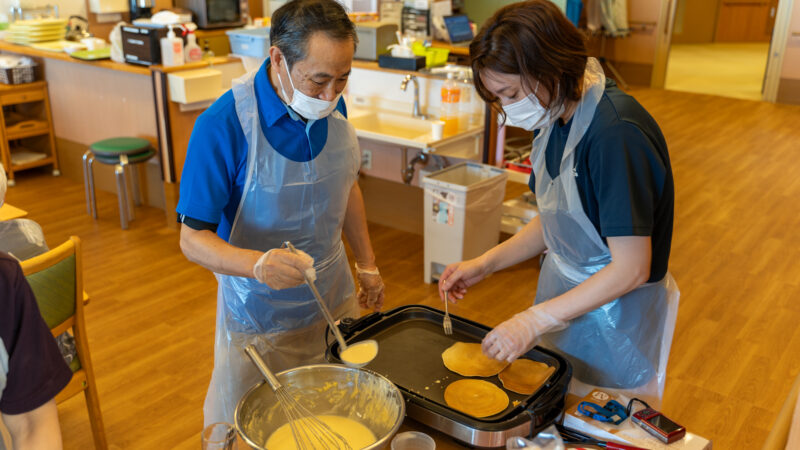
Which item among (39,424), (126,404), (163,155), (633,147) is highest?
(633,147)

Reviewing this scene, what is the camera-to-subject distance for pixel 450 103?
12.7 ft

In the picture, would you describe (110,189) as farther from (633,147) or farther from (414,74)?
(633,147)

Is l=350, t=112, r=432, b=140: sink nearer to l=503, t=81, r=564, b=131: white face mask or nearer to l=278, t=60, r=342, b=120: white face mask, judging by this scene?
l=278, t=60, r=342, b=120: white face mask

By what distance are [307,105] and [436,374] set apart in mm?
645

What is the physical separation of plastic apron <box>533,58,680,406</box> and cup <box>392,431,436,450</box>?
1.57 feet

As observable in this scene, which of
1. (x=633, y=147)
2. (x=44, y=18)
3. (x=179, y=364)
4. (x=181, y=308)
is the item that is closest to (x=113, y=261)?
(x=181, y=308)

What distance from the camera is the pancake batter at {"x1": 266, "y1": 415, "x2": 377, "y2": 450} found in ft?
3.94

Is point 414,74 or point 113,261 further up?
point 414,74

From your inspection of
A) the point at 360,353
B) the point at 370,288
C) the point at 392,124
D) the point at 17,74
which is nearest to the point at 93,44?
the point at 17,74

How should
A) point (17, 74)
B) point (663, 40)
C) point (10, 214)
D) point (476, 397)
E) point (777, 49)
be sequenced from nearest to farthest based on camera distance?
point (476, 397)
point (10, 214)
point (17, 74)
point (777, 49)
point (663, 40)

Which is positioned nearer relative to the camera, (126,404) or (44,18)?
(126,404)

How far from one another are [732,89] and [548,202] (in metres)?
7.96

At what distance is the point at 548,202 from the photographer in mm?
1484

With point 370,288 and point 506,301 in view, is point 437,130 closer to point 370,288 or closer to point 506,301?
point 506,301
